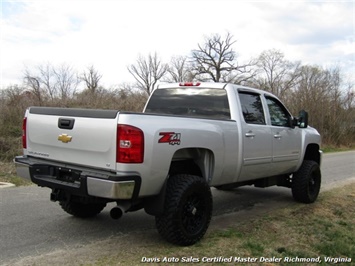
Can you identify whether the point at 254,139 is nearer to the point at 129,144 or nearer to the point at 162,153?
the point at 162,153

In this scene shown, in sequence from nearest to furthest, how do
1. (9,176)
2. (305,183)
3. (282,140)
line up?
(282,140) < (305,183) < (9,176)

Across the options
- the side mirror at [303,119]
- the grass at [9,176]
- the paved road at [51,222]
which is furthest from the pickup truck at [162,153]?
the grass at [9,176]

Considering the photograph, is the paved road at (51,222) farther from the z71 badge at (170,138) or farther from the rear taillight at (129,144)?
the z71 badge at (170,138)

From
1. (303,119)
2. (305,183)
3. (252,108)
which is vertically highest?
(252,108)

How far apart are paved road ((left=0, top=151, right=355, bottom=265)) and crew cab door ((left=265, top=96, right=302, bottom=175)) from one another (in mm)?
890

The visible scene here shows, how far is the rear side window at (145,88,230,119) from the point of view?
5.59 metres

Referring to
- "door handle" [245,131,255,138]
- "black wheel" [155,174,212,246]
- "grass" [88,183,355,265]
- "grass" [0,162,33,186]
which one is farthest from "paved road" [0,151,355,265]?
"door handle" [245,131,255,138]

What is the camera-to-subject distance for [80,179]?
411 cm

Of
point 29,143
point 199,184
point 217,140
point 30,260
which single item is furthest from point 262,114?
point 30,260

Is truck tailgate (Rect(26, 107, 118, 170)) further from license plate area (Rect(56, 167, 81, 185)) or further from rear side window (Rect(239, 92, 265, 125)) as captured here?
rear side window (Rect(239, 92, 265, 125))

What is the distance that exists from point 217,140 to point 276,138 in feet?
5.68

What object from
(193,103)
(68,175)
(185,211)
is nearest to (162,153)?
(185,211)

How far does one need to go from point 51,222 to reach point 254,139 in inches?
121

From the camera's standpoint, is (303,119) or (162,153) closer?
(162,153)
